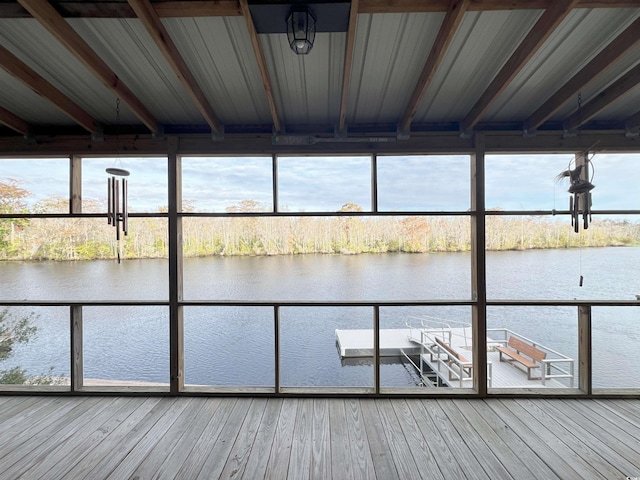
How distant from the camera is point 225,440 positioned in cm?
264

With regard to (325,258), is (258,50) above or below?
above

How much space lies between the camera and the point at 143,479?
2.20 meters

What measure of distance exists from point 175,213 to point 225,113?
1.31 m

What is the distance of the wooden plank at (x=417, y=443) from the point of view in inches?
89.4

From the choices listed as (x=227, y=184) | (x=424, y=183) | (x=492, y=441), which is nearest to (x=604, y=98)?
(x=424, y=183)

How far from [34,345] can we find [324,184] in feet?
13.4

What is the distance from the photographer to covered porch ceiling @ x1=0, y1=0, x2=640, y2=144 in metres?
1.88

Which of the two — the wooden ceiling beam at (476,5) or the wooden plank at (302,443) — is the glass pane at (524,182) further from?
the wooden plank at (302,443)

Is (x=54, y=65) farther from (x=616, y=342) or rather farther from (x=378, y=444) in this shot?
(x=616, y=342)

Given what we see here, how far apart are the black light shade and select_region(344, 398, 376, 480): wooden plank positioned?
3.07m

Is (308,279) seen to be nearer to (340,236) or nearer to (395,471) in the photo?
(340,236)

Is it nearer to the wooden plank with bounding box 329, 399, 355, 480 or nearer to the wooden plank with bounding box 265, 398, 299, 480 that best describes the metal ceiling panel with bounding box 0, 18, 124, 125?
the wooden plank with bounding box 265, 398, 299, 480

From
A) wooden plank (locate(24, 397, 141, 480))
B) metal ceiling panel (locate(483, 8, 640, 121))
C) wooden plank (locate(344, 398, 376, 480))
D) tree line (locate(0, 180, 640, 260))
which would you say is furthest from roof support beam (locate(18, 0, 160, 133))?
wooden plank (locate(344, 398, 376, 480))

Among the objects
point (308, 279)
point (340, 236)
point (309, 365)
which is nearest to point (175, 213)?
point (308, 279)
